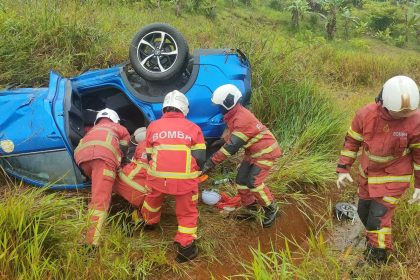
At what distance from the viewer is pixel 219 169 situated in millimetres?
4906

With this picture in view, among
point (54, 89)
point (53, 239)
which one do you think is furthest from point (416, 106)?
point (54, 89)

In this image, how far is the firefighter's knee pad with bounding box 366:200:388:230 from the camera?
3531 mm

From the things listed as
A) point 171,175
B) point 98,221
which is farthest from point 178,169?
point 98,221

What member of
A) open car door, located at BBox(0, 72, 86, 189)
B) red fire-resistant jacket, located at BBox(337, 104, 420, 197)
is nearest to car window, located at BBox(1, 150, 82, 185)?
open car door, located at BBox(0, 72, 86, 189)

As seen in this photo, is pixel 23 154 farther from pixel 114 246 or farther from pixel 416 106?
pixel 416 106

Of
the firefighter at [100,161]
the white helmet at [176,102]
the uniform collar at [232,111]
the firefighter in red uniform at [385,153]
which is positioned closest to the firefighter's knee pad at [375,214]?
the firefighter in red uniform at [385,153]

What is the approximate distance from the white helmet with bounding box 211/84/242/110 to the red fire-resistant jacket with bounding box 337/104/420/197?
1.06 m

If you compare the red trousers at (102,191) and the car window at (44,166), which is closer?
the red trousers at (102,191)

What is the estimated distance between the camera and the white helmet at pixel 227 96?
4.01 meters

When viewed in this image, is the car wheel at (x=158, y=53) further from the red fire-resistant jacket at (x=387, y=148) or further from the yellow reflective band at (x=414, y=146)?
the yellow reflective band at (x=414, y=146)

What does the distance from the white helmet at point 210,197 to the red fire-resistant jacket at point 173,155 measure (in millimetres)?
672

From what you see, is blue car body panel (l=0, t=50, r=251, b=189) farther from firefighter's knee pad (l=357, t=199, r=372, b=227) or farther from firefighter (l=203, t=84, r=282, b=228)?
firefighter's knee pad (l=357, t=199, r=372, b=227)

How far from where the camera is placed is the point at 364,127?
3.51 m

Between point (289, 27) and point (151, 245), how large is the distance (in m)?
11.8
